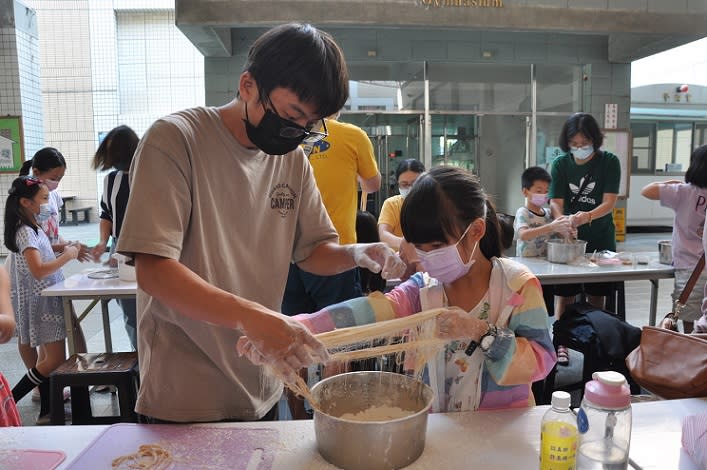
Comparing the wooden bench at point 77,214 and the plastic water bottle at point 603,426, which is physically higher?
the plastic water bottle at point 603,426

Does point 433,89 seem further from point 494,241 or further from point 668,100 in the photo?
point 494,241

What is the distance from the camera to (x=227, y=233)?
4.04 ft

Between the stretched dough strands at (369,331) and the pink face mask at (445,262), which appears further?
the pink face mask at (445,262)

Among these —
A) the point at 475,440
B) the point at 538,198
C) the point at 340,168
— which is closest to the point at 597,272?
the point at 538,198

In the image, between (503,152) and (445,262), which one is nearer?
(445,262)

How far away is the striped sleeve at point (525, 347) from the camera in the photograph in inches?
51.1

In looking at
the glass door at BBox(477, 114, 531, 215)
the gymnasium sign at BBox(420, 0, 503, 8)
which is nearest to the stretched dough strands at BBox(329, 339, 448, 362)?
the gymnasium sign at BBox(420, 0, 503, 8)

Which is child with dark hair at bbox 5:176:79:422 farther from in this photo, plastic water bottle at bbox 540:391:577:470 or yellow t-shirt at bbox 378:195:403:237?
plastic water bottle at bbox 540:391:577:470

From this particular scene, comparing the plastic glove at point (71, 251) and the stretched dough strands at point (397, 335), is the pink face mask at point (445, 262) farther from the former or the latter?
the plastic glove at point (71, 251)

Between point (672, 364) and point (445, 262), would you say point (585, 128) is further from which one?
point (445, 262)

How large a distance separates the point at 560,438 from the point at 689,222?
9.57ft

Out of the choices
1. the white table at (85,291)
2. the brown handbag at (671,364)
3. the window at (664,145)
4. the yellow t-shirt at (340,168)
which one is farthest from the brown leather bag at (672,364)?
the window at (664,145)

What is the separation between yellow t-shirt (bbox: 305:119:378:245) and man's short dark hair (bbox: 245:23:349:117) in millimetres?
1693

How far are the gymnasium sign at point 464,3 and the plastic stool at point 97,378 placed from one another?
4.97m
